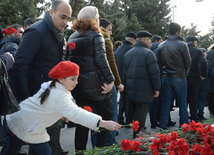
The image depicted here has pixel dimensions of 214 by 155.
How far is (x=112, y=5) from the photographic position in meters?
24.6

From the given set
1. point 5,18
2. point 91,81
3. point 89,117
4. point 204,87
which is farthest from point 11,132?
point 5,18

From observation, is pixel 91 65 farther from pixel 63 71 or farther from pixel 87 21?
pixel 63 71

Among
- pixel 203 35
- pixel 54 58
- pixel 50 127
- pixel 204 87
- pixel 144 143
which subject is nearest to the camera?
pixel 144 143

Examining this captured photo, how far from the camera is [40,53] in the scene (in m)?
3.01

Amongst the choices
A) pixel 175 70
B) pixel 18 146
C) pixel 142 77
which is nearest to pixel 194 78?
pixel 175 70

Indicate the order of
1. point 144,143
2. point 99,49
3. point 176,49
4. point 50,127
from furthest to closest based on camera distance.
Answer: point 176,49 < point 99,49 < point 50,127 < point 144,143

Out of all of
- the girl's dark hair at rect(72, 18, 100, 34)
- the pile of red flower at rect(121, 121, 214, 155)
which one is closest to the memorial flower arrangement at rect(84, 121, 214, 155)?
the pile of red flower at rect(121, 121, 214, 155)

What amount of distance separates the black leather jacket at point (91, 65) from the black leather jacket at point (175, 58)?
2172mm

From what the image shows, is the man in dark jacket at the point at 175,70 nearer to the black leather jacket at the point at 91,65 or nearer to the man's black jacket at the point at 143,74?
the man's black jacket at the point at 143,74

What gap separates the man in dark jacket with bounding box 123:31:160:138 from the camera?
15.2 feet

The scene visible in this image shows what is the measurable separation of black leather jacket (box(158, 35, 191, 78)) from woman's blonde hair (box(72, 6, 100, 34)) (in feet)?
7.11

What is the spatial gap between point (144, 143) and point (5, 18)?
1628 centimetres

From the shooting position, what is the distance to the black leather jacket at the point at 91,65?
3.41 metres

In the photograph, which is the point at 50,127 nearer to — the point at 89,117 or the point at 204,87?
the point at 89,117
